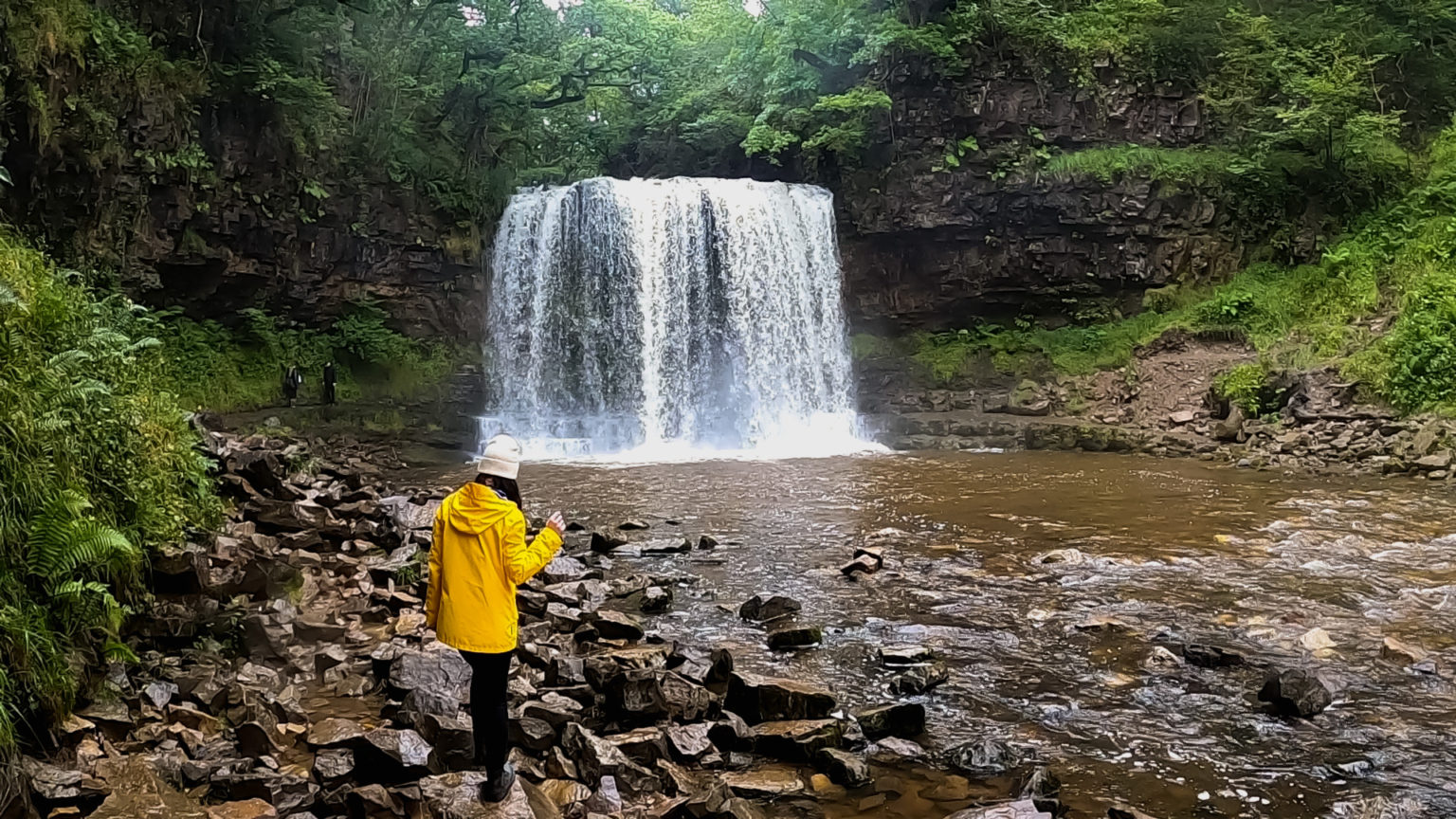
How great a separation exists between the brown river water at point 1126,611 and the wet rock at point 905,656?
0.14 metres

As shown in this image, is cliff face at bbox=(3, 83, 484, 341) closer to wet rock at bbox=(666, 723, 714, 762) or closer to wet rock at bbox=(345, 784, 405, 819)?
wet rock at bbox=(345, 784, 405, 819)

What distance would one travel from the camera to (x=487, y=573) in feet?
12.7

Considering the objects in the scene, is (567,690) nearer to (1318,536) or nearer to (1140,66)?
(1318,536)

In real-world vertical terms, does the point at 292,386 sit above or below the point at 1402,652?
above

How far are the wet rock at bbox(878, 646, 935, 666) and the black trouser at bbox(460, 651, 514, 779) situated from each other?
2772 millimetres

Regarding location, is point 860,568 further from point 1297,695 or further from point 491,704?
point 491,704

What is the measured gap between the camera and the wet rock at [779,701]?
4879 millimetres

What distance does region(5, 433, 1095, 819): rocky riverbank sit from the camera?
3.76 metres

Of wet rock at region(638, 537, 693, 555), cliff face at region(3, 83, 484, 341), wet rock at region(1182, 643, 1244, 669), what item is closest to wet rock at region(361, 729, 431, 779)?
wet rock at region(1182, 643, 1244, 669)

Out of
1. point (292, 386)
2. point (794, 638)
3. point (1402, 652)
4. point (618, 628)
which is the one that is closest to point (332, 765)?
point (618, 628)

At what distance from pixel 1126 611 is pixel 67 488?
6.80 meters

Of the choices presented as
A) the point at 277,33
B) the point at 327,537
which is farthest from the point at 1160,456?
the point at 277,33

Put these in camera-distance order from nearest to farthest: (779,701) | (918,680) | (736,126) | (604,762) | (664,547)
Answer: (604,762)
(779,701)
(918,680)
(664,547)
(736,126)

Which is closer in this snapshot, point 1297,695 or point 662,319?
point 1297,695
